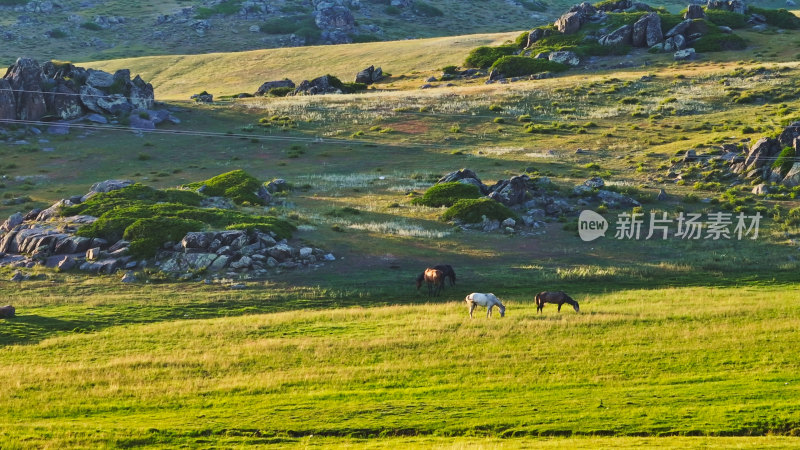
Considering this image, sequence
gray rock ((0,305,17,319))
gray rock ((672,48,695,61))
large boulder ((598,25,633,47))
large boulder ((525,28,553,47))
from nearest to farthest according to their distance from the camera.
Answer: gray rock ((0,305,17,319))
gray rock ((672,48,695,61))
large boulder ((598,25,633,47))
large boulder ((525,28,553,47))

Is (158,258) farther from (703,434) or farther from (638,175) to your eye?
(638,175)

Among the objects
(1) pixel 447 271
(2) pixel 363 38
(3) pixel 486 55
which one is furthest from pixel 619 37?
(1) pixel 447 271

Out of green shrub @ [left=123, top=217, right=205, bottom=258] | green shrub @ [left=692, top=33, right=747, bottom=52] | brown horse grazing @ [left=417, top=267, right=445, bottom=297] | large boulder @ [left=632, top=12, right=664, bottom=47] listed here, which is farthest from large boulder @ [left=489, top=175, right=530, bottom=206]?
large boulder @ [left=632, top=12, right=664, bottom=47]

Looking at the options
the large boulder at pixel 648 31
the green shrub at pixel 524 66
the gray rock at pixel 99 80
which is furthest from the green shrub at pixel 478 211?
the large boulder at pixel 648 31

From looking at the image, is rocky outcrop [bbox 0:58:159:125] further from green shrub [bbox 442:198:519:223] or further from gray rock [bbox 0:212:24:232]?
green shrub [bbox 442:198:519:223]

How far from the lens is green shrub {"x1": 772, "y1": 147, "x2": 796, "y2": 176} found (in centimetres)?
6078

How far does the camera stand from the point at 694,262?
146ft

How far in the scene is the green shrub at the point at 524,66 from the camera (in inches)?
4510

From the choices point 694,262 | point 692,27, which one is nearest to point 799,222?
point 694,262

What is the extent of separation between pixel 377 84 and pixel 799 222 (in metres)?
77.8

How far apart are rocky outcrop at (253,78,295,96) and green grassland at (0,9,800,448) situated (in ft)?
107

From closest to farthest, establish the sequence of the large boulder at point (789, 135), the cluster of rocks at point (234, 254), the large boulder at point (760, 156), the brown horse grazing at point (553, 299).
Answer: the brown horse grazing at point (553, 299), the cluster of rocks at point (234, 254), the large boulder at point (789, 135), the large boulder at point (760, 156)
